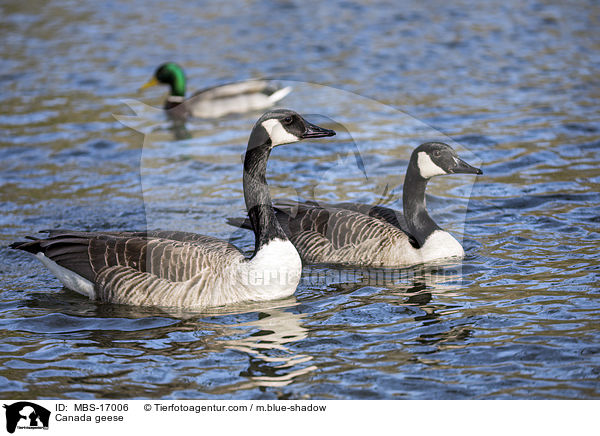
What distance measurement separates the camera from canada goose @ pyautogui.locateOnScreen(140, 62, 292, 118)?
59.2 ft

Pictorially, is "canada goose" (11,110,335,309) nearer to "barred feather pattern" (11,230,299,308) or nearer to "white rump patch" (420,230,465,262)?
"barred feather pattern" (11,230,299,308)

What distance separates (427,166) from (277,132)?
7.56 feet

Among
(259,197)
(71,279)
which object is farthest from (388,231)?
(71,279)

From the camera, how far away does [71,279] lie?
9320 mm

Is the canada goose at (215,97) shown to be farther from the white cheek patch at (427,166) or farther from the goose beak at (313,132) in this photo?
the goose beak at (313,132)

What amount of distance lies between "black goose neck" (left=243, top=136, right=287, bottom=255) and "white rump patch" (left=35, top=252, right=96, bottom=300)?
6.55 ft

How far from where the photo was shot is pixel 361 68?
1978 cm

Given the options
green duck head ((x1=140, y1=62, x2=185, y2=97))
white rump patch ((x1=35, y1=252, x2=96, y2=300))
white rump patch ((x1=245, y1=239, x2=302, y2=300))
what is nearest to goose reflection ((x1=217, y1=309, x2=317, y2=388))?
white rump patch ((x1=245, y1=239, x2=302, y2=300))

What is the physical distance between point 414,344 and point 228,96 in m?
11.3

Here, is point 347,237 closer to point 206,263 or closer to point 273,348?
point 206,263
